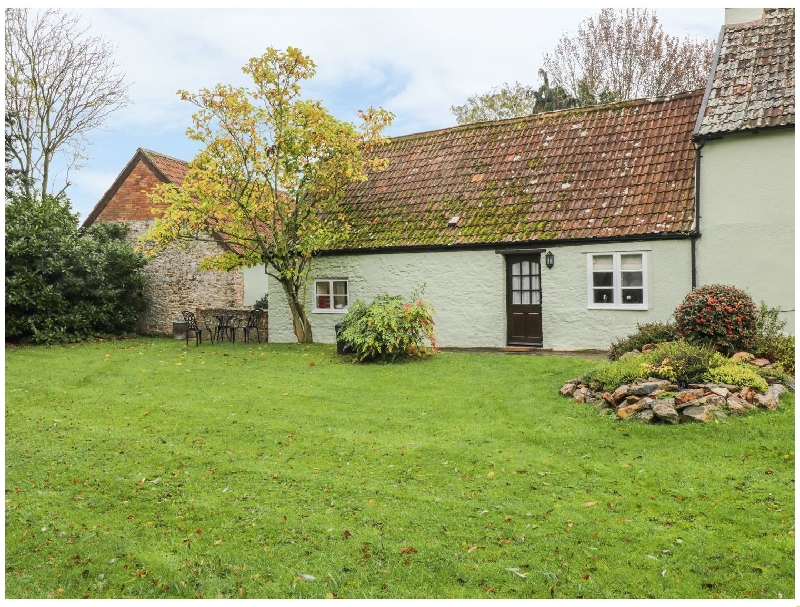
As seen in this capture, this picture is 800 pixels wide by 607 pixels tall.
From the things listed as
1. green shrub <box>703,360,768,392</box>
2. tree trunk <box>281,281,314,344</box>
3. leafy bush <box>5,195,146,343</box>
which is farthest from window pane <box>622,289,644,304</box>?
leafy bush <box>5,195,146,343</box>

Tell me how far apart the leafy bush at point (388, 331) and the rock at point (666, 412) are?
7295mm

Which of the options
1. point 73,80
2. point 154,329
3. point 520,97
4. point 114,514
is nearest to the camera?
point 114,514

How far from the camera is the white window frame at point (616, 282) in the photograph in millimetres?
16362

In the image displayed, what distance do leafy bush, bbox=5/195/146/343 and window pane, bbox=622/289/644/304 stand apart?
17142 millimetres

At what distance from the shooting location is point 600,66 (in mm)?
33406

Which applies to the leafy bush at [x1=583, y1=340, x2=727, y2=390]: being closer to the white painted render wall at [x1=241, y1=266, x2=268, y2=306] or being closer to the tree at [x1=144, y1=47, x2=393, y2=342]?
the tree at [x1=144, y1=47, x2=393, y2=342]

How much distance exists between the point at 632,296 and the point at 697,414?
784cm

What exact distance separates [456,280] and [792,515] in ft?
42.6

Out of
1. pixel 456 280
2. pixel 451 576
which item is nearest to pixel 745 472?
pixel 451 576

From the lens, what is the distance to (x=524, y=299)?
18.1 meters

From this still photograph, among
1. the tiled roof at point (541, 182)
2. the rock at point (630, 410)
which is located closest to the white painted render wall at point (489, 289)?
the tiled roof at point (541, 182)

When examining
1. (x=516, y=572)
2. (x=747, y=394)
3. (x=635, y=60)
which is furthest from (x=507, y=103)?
(x=516, y=572)

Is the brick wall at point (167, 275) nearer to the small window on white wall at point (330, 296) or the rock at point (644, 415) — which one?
the small window on white wall at point (330, 296)
